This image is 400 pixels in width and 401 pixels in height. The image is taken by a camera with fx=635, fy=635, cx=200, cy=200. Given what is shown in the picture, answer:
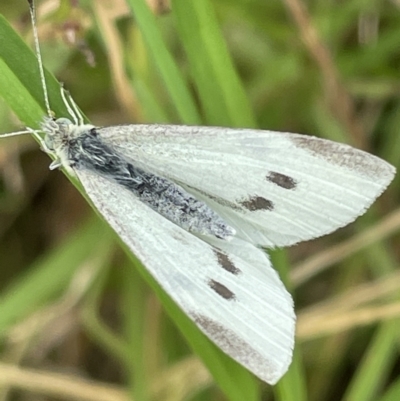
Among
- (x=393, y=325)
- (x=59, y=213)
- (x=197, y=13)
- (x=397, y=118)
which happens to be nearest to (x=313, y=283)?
(x=393, y=325)

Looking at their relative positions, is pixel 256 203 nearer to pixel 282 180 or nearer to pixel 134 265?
pixel 282 180

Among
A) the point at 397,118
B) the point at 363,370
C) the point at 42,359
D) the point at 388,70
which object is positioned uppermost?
the point at 388,70

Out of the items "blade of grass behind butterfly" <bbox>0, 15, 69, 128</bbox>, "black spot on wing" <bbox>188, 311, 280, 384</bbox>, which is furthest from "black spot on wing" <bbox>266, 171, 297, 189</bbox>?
"blade of grass behind butterfly" <bbox>0, 15, 69, 128</bbox>

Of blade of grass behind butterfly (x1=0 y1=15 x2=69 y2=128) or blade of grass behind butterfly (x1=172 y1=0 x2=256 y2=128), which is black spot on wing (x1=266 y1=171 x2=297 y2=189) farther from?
blade of grass behind butterfly (x1=0 y1=15 x2=69 y2=128)

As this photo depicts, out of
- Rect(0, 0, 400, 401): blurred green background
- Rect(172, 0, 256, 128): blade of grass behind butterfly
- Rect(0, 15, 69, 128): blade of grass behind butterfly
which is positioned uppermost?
Rect(0, 15, 69, 128): blade of grass behind butterfly

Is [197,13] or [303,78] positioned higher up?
[197,13]

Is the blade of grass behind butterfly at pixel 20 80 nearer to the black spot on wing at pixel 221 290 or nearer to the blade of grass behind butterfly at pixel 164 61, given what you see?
the blade of grass behind butterfly at pixel 164 61

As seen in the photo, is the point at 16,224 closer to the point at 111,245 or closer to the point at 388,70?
the point at 111,245
